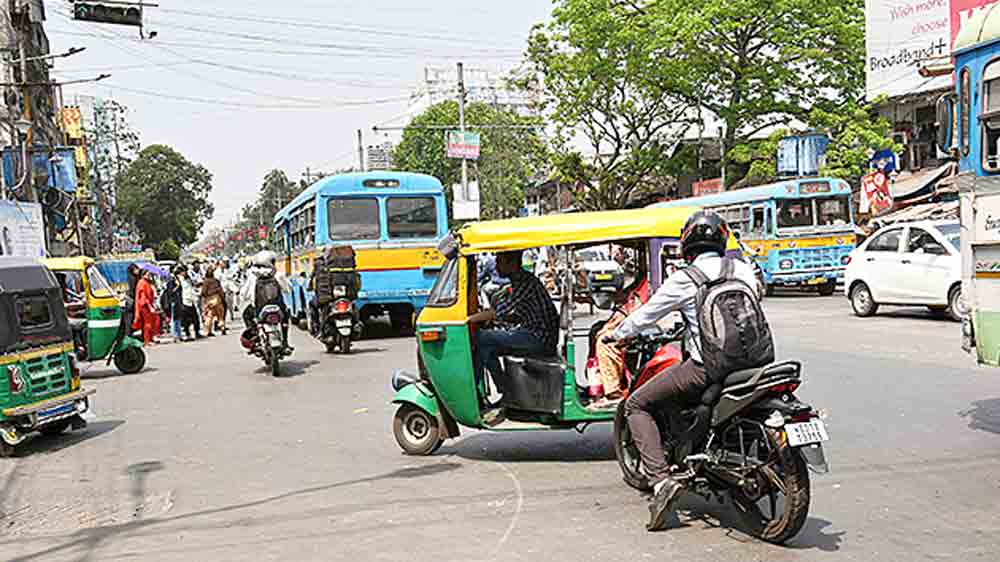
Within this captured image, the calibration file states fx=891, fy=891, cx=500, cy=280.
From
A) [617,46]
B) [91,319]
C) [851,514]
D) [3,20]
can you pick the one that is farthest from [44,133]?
[851,514]

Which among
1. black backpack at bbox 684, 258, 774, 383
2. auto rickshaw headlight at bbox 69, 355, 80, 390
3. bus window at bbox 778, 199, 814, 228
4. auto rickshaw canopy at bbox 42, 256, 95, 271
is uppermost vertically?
bus window at bbox 778, 199, 814, 228

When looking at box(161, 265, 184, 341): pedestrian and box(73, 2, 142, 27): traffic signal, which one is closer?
box(73, 2, 142, 27): traffic signal

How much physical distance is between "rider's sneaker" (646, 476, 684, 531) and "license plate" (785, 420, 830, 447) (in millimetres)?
751

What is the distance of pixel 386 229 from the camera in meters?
17.2

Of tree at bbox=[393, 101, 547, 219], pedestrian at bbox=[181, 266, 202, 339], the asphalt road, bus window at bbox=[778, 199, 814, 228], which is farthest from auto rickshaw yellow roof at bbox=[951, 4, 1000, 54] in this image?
tree at bbox=[393, 101, 547, 219]

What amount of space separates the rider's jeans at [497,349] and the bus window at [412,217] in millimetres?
10409

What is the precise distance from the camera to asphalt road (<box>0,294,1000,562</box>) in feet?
16.3

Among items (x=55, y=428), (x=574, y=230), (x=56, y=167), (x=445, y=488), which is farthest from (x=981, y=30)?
(x=56, y=167)

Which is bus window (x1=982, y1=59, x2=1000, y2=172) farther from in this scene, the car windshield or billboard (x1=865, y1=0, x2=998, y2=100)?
billboard (x1=865, y1=0, x2=998, y2=100)

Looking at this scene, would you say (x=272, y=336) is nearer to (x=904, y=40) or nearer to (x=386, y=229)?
(x=386, y=229)

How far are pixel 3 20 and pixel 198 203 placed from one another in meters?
39.7

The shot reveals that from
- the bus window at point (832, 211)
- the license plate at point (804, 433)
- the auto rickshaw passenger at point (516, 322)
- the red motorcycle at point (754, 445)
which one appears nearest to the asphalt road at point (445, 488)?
the red motorcycle at point (754, 445)

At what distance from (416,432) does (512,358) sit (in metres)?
1.11

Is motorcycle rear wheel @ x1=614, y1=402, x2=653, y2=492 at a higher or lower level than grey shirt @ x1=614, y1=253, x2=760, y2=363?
lower
